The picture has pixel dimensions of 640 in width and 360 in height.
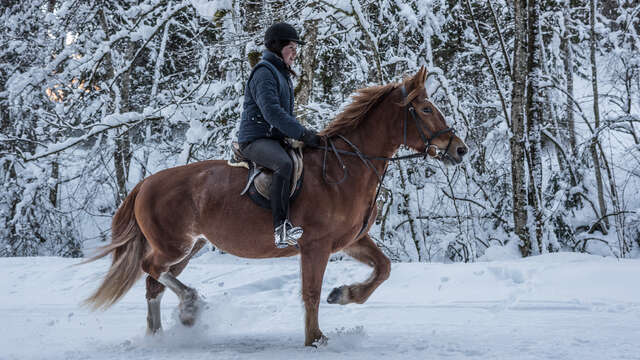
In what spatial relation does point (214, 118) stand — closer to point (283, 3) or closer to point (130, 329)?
point (283, 3)

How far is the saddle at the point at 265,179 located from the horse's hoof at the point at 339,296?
84cm

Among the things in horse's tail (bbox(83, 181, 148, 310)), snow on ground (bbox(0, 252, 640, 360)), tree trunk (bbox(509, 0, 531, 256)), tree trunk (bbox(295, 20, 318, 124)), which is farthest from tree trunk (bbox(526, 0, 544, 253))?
horse's tail (bbox(83, 181, 148, 310))

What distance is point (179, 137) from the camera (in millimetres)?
11648

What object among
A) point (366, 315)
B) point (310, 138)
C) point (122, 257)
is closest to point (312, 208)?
point (310, 138)

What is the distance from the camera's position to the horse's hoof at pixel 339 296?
164 inches

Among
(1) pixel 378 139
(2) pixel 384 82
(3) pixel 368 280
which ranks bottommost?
(3) pixel 368 280

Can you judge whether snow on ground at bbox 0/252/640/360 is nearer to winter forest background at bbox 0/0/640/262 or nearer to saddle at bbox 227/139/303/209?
saddle at bbox 227/139/303/209

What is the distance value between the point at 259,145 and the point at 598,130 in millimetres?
6389

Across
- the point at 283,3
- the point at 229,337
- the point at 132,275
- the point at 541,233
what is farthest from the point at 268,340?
the point at 283,3

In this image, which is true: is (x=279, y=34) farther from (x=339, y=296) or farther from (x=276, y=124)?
(x=339, y=296)

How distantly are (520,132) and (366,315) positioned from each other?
4441 millimetres

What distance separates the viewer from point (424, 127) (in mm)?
Result: 4133

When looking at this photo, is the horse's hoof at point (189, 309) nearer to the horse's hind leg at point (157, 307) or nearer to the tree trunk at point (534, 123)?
the horse's hind leg at point (157, 307)

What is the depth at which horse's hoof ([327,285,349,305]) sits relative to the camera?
13.7 ft
